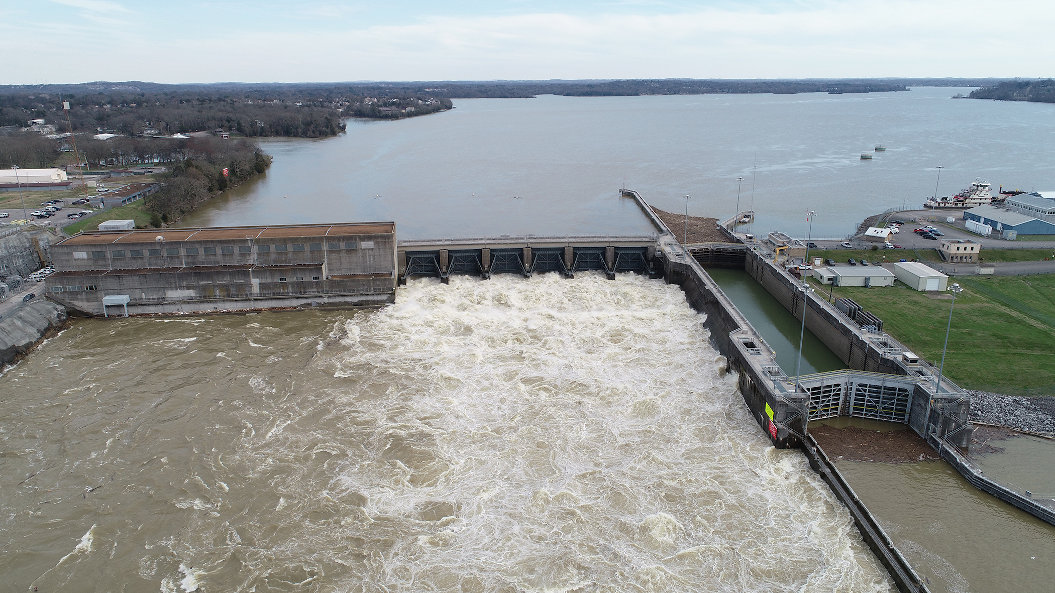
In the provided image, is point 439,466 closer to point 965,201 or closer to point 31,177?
point 965,201

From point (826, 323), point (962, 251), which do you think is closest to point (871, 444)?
point (826, 323)

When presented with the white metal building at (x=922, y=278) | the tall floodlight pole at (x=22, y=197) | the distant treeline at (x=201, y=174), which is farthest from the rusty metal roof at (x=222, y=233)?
the white metal building at (x=922, y=278)

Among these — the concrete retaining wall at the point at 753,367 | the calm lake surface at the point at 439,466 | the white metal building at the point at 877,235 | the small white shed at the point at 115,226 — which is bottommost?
the calm lake surface at the point at 439,466

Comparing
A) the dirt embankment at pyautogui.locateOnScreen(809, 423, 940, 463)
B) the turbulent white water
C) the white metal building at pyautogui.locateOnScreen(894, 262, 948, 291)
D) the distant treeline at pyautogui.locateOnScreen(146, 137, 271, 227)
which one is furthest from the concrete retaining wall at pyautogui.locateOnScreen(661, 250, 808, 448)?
the distant treeline at pyautogui.locateOnScreen(146, 137, 271, 227)

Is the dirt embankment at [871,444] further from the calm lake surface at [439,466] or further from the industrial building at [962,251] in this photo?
the industrial building at [962,251]

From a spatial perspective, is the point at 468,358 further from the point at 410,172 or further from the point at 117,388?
the point at 410,172

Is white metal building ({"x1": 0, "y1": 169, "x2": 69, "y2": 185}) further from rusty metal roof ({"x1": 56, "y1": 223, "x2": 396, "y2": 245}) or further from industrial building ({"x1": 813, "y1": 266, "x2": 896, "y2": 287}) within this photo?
industrial building ({"x1": 813, "y1": 266, "x2": 896, "y2": 287})

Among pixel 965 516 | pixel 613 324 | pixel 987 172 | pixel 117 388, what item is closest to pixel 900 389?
pixel 965 516
